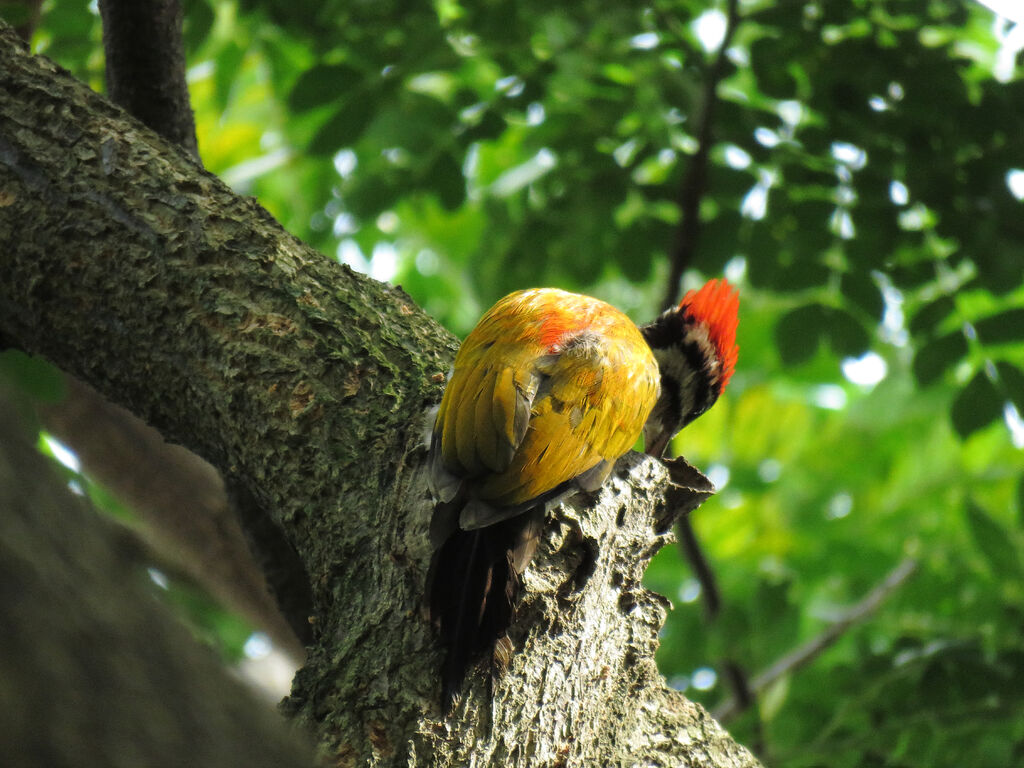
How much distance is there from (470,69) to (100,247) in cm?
325

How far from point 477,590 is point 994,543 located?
3.28m

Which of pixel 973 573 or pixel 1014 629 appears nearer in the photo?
pixel 1014 629

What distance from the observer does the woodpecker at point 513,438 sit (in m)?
2.15

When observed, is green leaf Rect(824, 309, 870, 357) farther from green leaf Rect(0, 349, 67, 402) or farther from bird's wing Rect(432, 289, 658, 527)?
green leaf Rect(0, 349, 67, 402)

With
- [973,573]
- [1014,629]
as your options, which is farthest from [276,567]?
[973,573]

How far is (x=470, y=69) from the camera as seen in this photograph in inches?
211

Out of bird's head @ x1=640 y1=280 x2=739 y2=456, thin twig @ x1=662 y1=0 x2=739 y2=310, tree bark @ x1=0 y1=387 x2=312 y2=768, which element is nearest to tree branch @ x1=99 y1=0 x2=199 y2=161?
bird's head @ x1=640 y1=280 x2=739 y2=456

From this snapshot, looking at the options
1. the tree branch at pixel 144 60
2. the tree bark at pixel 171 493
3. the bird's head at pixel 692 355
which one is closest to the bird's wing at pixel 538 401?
the bird's head at pixel 692 355

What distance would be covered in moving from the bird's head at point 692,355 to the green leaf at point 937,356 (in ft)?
3.42

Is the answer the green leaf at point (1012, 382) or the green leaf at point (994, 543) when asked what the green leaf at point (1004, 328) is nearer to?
the green leaf at point (1012, 382)

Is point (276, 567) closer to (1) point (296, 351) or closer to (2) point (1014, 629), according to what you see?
(1) point (296, 351)

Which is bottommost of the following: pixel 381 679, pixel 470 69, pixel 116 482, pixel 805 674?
pixel 805 674

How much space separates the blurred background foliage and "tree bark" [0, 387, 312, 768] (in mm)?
3828

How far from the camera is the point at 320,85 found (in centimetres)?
456
